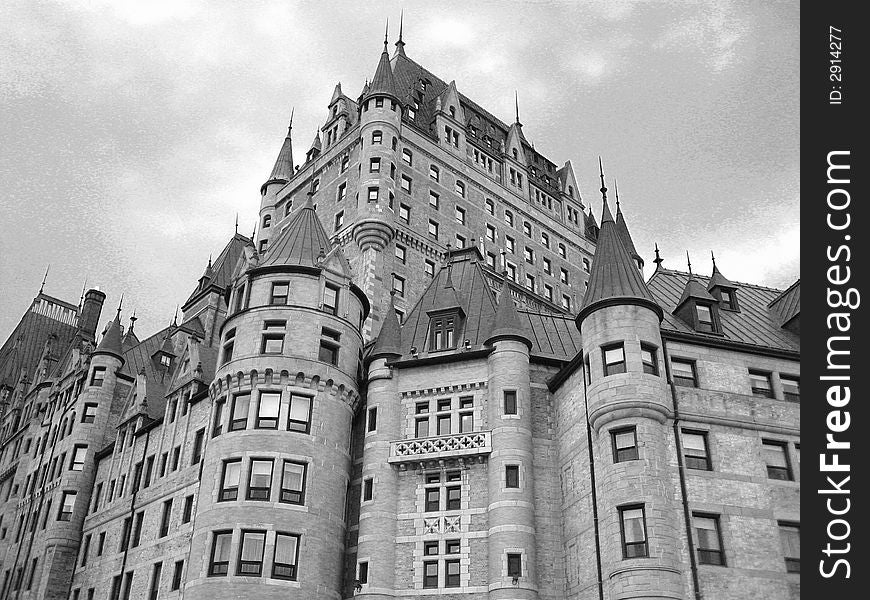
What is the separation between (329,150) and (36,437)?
109 feet

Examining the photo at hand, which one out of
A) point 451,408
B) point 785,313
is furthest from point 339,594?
point 785,313

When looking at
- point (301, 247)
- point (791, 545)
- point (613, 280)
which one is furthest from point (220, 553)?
point (791, 545)

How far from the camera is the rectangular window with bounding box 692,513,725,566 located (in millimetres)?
31766

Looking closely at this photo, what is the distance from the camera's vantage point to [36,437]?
6962cm

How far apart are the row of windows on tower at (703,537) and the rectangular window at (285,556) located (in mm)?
14279

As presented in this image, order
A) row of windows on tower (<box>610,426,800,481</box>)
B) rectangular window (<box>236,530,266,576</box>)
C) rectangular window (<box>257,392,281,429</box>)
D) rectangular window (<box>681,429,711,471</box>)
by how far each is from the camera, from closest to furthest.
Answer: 1. row of windows on tower (<box>610,426,800,481</box>)
2. rectangular window (<box>681,429,711,471</box>)
3. rectangular window (<box>236,530,266,576</box>)
4. rectangular window (<box>257,392,281,429</box>)

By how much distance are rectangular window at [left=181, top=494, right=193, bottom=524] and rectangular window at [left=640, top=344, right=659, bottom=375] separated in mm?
25440

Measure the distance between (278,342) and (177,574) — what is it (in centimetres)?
1361

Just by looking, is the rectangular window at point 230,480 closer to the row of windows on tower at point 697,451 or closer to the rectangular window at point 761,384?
the row of windows on tower at point 697,451

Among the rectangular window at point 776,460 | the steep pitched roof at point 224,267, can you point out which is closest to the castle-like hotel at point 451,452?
the rectangular window at point 776,460

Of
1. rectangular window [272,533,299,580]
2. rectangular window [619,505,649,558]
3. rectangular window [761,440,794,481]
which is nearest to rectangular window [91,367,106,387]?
rectangular window [272,533,299,580]

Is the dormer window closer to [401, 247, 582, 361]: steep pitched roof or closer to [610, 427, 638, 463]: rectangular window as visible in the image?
[401, 247, 582, 361]: steep pitched roof

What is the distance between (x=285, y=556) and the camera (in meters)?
37.4

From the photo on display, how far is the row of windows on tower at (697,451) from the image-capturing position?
33.9 metres
